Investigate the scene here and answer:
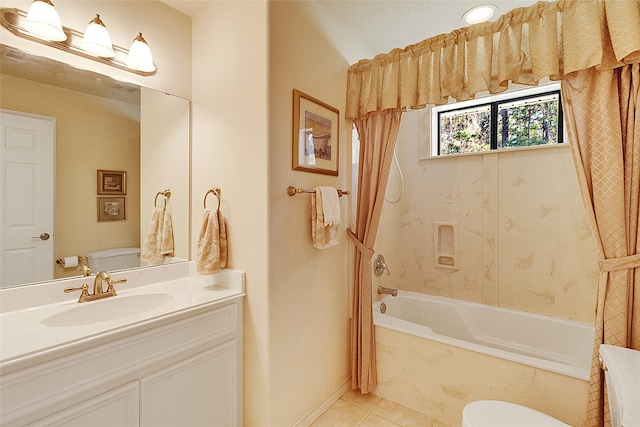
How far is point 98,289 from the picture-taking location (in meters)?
1.46

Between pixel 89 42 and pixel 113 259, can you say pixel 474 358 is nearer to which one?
pixel 113 259

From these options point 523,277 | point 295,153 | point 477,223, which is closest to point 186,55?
point 295,153

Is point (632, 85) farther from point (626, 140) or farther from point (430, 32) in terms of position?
point (430, 32)

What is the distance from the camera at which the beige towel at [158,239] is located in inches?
69.8

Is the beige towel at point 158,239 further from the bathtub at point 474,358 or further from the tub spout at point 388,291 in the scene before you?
the tub spout at point 388,291

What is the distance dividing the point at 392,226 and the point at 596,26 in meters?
1.88

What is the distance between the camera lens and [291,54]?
1.66 metres

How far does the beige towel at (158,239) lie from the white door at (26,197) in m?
0.44

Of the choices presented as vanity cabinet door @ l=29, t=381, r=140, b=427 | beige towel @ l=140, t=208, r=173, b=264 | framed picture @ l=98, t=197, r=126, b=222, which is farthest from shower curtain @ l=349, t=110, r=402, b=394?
framed picture @ l=98, t=197, r=126, b=222

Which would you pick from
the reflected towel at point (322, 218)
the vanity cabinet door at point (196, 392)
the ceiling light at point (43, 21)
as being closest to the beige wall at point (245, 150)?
the vanity cabinet door at point (196, 392)

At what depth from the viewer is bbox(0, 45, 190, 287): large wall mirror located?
1.31 metres

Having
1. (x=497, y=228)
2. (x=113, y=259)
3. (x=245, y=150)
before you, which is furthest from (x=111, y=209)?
(x=497, y=228)

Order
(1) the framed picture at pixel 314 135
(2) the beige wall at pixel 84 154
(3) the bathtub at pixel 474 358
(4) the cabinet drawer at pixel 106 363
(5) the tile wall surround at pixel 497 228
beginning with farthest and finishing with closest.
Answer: (5) the tile wall surround at pixel 497 228
(1) the framed picture at pixel 314 135
(3) the bathtub at pixel 474 358
(2) the beige wall at pixel 84 154
(4) the cabinet drawer at pixel 106 363

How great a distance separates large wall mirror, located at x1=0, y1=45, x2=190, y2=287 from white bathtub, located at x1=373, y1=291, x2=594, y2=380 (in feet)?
5.72
